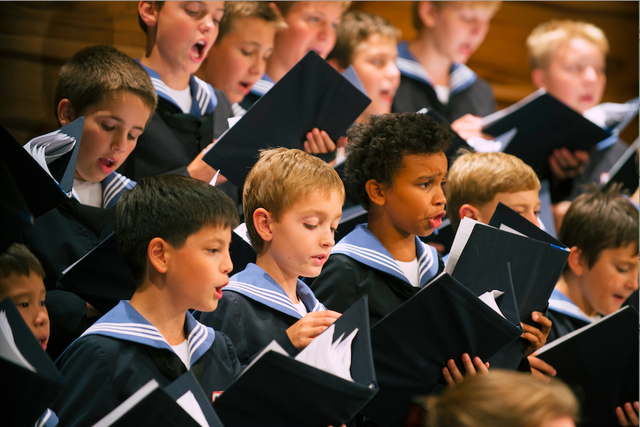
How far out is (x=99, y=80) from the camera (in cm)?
176

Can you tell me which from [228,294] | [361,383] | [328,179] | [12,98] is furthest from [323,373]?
[12,98]

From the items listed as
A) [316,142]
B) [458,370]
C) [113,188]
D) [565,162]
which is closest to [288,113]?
[316,142]

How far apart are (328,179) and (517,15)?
2.95 metres

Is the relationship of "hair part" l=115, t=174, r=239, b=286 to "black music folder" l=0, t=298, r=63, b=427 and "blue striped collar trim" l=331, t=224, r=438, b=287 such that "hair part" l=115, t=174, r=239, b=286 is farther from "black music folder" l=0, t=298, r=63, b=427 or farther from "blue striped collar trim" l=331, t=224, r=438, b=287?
"blue striped collar trim" l=331, t=224, r=438, b=287

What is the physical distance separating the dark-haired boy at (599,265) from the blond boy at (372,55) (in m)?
0.95

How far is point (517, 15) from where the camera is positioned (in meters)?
4.08

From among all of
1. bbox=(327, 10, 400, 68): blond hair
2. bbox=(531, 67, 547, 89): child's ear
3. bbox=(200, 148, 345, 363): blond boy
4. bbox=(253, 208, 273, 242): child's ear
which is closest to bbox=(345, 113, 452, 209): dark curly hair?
bbox=(200, 148, 345, 363): blond boy

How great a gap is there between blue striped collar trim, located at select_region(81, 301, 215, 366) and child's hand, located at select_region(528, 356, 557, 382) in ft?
2.87

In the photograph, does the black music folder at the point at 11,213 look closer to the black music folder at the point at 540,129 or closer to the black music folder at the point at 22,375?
the black music folder at the point at 22,375

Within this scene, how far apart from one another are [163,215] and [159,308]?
0.60 feet

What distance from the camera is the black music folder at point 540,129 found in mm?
2504

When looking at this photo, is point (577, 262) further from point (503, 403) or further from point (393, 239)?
point (503, 403)

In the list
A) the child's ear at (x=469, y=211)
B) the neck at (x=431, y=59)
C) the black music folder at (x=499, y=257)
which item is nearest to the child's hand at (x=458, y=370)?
the black music folder at (x=499, y=257)

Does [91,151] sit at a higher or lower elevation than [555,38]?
lower
